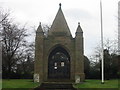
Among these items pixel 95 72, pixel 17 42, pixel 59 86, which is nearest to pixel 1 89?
pixel 59 86

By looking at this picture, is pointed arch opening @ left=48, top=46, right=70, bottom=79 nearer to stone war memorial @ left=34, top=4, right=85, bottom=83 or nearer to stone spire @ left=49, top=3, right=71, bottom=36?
stone war memorial @ left=34, top=4, right=85, bottom=83

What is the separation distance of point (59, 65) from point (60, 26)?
18.8ft

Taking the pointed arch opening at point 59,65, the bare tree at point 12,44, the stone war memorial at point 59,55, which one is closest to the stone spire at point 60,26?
the stone war memorial at point 59,55

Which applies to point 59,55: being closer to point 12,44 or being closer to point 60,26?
point 60,26

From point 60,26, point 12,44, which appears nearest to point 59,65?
point 60,26

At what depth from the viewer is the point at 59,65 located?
36469 millimetres

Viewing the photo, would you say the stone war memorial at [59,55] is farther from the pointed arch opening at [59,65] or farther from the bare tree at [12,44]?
the bare tree at [12,44]

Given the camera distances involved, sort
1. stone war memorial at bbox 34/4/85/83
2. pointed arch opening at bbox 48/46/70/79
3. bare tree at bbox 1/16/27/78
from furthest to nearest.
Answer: bare tree at bbox 1/16/27/78, pointed arch opening at bbox 48/46/70/79, stone war memorial at bbox 34/4/85/83

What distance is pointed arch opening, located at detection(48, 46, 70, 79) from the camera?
36.4m

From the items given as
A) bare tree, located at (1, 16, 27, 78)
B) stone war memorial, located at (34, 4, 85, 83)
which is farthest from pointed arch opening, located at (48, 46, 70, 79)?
bare tree, located at (1, 16, 27, 78)

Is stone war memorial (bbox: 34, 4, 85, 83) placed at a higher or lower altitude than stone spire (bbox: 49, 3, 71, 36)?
lower

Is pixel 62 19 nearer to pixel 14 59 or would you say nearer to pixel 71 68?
pixel 71 68

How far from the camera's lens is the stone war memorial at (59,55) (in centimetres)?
3475

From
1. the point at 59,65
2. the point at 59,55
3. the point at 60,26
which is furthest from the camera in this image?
the point at 60,26
